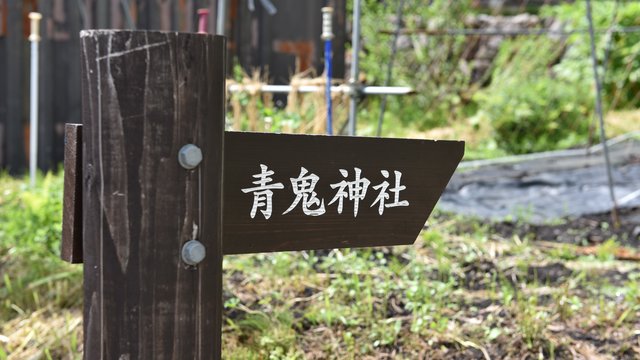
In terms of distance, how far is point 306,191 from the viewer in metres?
1.86

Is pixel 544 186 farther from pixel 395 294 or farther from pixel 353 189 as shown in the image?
pixel 353 189

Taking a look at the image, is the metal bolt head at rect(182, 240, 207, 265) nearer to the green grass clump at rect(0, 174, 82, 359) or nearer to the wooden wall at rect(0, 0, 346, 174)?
the green grass clump at rect(0, 174, 82, 359)

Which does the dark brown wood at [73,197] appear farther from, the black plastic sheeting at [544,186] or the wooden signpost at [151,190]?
the black plastic sheeting at [544,186]

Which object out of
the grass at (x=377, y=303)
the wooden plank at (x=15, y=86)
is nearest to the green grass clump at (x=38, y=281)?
the grass at (x=377, y=303)

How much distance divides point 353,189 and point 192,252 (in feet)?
1.56

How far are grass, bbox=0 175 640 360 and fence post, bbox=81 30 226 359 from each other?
1.25 m

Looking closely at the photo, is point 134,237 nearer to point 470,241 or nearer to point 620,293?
point 620,293

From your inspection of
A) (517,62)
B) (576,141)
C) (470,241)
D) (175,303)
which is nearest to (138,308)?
(175,303)

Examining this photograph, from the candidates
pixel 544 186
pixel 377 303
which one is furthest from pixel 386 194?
pixel 544 186

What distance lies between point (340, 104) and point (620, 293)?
218cm

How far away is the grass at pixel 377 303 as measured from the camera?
9.68 feet

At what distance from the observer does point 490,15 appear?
41.4 feet

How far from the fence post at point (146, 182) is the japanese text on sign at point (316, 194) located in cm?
19

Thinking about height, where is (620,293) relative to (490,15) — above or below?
below
